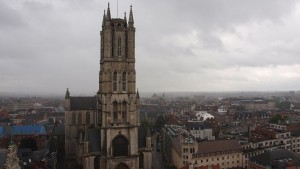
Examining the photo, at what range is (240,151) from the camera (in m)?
82.5

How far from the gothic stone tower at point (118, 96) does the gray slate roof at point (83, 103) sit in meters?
15.4

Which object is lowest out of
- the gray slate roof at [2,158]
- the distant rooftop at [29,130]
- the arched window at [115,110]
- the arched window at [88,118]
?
the distant rooftop at [29,130]

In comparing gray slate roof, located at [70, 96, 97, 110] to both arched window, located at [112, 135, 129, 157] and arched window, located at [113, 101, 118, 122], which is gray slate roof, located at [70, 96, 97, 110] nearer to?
arched window, located at [113, 101, 118, 122]

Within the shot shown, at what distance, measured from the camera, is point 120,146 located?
66.0 metres

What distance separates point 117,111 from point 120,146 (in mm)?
7310

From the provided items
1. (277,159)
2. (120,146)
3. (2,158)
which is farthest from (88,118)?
(277,159)

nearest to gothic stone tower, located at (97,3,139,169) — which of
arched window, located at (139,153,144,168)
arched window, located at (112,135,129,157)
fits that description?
arched window, located at (112,135,129,157)

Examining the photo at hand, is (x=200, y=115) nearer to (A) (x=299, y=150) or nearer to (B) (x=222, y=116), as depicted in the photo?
(B) (x=222, y=116)

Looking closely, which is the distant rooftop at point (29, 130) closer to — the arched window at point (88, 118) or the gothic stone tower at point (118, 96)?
the arched window at point (88, 118)

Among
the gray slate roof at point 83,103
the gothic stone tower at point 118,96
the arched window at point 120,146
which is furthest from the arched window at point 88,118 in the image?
the arched window at point 120,146

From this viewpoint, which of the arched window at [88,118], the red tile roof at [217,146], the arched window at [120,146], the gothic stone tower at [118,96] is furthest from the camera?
the arched window at [88,118]

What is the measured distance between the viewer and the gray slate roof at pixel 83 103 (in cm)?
8181

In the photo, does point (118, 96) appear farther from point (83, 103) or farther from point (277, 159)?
point (277, 159)

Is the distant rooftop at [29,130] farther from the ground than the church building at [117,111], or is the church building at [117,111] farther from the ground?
the church building at [117,111]
